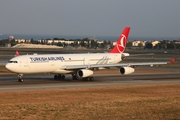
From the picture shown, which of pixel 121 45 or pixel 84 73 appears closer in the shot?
pixel 84 73

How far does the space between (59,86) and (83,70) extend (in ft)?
21.0

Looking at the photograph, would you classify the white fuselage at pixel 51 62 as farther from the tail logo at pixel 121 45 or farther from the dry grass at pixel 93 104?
the dry grass at pixel 93 104

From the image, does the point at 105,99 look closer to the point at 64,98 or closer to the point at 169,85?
the point at 64,98

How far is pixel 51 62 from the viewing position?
49562 mm

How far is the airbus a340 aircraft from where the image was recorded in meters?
47.6

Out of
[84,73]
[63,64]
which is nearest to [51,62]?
[63,64]

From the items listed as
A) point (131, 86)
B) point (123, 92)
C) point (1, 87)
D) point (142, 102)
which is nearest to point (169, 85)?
point (131, 86)

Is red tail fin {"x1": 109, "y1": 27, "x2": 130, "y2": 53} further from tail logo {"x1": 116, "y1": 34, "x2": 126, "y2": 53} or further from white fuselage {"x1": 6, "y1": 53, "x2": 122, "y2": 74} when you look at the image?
white fuselage {"x1": 6, "y1": 53, "x2": 122, "y2": 74}

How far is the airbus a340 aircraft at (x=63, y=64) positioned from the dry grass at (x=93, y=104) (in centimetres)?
927

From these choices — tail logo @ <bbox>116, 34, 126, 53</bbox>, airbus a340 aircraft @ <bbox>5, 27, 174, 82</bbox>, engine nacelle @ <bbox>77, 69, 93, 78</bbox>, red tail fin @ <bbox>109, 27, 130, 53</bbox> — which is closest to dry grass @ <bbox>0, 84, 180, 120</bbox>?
engine nacelle @ <bbox>77, 69, 93, 78</bbox>

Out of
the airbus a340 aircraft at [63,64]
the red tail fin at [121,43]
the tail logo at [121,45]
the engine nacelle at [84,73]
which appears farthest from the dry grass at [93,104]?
the tail logo at [121,45]

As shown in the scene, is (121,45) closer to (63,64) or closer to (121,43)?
(121,43)

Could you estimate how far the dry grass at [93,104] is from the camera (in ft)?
84.7

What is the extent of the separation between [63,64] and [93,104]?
20.8 metres
